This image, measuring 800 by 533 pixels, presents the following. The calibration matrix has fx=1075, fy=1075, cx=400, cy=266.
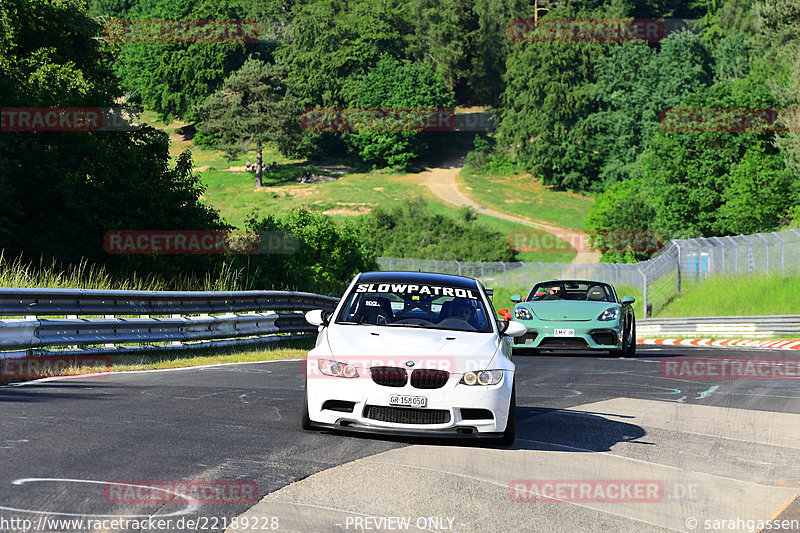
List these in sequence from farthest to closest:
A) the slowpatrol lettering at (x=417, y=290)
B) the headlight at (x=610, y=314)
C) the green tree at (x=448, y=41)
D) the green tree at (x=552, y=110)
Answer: the green tree at (x=448, y=41) → the green tree at (x=552, y=110) → the headlight at (x=610, y=314) → the slowpatrol lettering at (x=417, y=290)

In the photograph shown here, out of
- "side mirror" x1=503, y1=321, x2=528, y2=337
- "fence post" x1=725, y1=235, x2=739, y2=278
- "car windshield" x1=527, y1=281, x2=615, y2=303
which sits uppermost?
"side mirror" x1=503, y1=321, x2=528, y2=337

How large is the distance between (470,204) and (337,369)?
333ft

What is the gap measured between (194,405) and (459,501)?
4.29 meters

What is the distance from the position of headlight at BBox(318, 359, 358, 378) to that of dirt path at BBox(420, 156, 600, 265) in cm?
7371

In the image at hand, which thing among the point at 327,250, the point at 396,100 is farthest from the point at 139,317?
the point at 396,100

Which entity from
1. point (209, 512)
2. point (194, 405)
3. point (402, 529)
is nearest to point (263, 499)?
point (209, 512)

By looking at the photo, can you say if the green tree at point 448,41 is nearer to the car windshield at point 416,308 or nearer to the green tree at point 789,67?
the green tree at point 789,67

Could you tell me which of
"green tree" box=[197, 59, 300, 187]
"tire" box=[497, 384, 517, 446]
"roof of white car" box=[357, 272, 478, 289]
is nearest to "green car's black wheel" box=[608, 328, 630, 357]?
"roof of white car" box=[357, 272, 478, 289]

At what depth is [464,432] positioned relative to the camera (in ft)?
27.5

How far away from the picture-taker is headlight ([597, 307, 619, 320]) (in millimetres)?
19078

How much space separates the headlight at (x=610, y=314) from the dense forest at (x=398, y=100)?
12159 mm

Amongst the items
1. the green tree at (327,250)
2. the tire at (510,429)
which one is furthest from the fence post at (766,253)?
the tire at (510,429)

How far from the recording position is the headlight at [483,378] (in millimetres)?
8383

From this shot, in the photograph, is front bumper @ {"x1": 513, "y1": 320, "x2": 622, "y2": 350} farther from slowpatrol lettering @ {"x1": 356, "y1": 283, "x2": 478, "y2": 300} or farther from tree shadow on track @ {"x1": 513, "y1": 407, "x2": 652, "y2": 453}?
slowpatrol lettering @ {"x1": 356, "y1": 283, "x2": 478, "y2": 300}
